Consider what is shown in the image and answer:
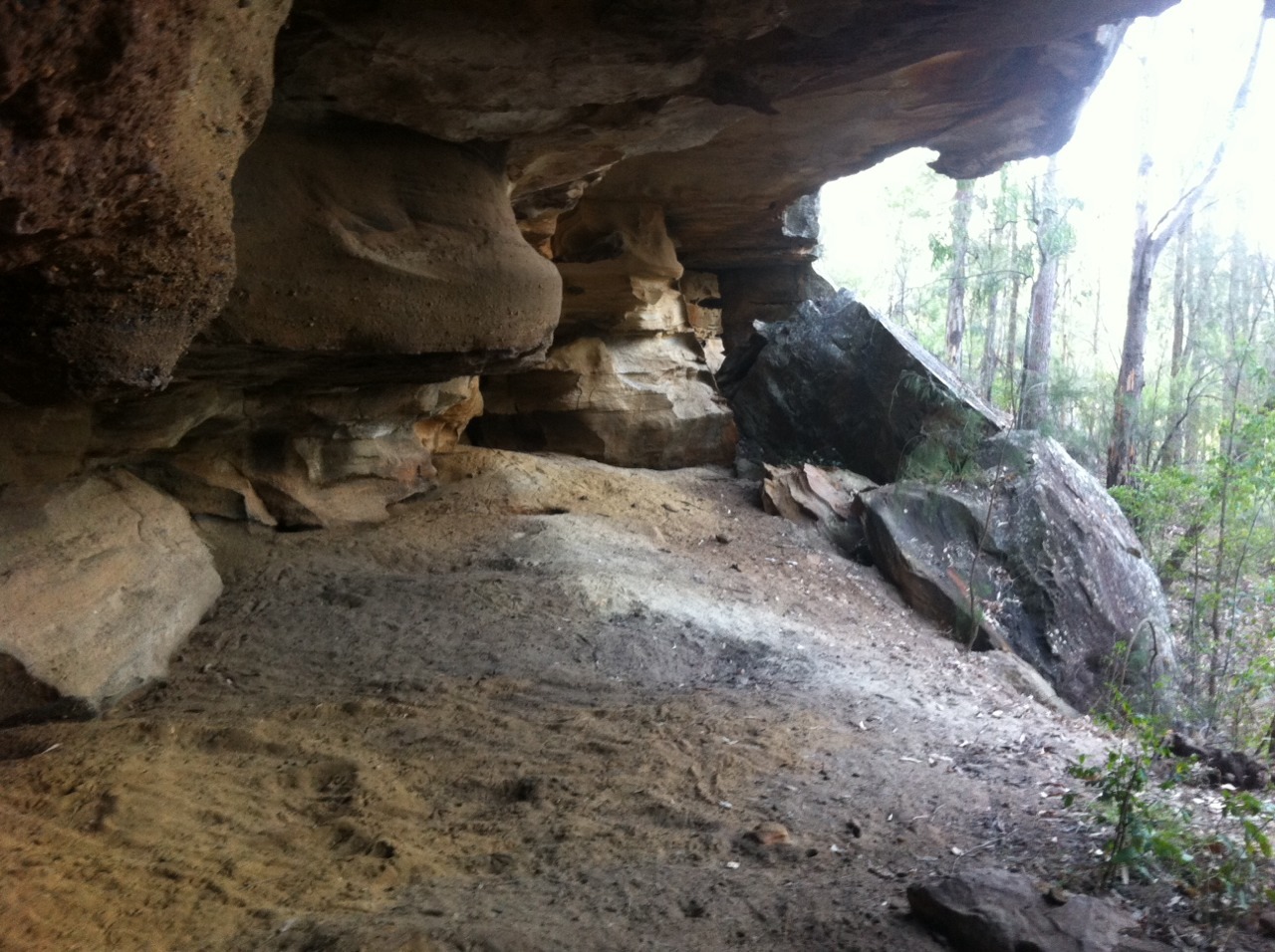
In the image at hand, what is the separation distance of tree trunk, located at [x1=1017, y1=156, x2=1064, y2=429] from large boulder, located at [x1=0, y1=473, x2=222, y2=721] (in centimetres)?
791

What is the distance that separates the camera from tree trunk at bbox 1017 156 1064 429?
10148mm

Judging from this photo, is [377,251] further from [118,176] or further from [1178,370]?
[1178,370]

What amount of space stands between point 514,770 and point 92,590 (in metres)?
2.56

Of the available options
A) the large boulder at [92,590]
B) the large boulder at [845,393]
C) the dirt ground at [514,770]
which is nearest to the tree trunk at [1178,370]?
the large boulder at [845,393]

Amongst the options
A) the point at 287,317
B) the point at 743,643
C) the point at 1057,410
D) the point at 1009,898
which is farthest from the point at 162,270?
the point at 1057,410

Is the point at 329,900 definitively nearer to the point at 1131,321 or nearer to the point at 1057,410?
the point at 1057,410

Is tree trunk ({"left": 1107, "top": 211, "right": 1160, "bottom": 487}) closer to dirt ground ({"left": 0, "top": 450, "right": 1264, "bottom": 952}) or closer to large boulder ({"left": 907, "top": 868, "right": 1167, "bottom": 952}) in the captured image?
dirt ground ({"left": 0, "top": 450, "right": 1264, "bottom": 952})

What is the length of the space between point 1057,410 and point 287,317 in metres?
9.08

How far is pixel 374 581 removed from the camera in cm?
688

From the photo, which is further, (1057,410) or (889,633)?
(1057,410)

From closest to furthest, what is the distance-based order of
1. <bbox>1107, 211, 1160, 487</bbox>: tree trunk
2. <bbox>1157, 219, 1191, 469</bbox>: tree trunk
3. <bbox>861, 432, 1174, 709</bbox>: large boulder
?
<bbox>861, 432, 1174, 709</bbox>: large boulder
<bbox>1107, 211, 1160, 487</bbox>: tree trunk
<bbox>1157, 219, 1191, 469</bbox>: tree trunk

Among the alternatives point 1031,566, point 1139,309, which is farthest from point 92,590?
point 1139,309

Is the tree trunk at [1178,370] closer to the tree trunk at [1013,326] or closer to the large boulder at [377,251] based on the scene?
the tree trunk at [1013,326]

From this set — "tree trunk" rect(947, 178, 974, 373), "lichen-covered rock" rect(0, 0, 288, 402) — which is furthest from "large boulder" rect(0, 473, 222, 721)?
"tree trunk" rect(947, 178, 974, 373)
